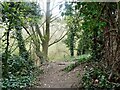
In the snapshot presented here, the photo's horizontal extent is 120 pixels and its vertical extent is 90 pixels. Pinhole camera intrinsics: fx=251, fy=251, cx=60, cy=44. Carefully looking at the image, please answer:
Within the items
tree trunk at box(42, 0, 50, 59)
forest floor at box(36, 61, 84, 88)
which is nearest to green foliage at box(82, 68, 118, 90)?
forest floor at box(36, 61, 84, 88)

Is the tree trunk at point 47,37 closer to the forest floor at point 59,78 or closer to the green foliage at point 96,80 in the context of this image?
the forest floor at point 59,78

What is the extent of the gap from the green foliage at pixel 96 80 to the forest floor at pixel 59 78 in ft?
0.47

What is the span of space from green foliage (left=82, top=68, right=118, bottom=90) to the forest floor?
0.47ft

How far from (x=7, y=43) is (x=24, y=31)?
86 cm

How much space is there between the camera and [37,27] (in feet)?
12.9

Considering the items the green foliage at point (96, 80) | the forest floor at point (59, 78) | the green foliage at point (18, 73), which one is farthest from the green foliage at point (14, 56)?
the green foliage at point (96, 80)

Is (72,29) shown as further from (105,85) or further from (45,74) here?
(105,85)

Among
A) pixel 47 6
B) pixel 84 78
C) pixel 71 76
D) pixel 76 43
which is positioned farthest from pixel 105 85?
pixel 76 43

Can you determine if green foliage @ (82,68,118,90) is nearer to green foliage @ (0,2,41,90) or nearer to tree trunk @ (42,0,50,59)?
green foliage @ (0,2,41,90)

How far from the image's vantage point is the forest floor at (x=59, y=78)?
2617 mm

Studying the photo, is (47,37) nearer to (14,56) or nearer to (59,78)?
(14,56)

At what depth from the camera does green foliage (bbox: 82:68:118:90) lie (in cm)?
214

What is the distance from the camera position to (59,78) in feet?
9.55

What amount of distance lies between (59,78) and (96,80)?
727mm
